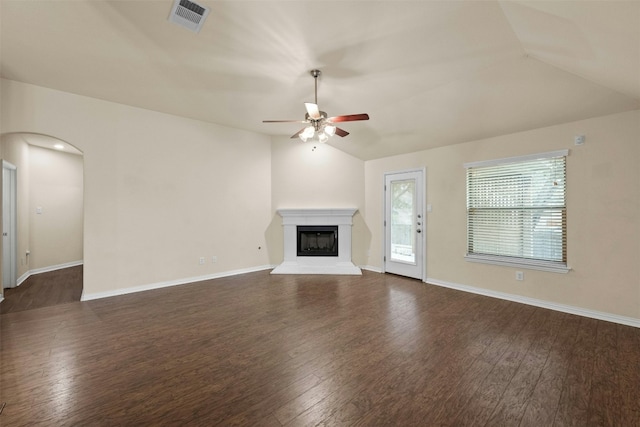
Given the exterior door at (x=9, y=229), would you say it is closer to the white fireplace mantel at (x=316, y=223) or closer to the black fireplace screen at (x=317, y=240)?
the white fireplace mantel at (x=316, y=223)

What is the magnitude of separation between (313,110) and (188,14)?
4.50 feet

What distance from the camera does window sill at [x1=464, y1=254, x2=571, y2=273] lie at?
338cm

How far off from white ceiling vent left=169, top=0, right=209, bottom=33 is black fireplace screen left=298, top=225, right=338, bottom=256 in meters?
3.98

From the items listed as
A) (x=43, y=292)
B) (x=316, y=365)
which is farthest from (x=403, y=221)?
(x=43, y=292)

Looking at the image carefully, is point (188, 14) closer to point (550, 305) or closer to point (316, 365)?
point (316, 365)

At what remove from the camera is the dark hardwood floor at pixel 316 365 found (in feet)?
5.46

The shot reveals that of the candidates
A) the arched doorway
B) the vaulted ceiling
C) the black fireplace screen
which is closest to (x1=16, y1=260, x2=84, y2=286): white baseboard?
the arched doorway

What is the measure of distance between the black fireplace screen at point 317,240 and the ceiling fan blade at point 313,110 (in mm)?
2976

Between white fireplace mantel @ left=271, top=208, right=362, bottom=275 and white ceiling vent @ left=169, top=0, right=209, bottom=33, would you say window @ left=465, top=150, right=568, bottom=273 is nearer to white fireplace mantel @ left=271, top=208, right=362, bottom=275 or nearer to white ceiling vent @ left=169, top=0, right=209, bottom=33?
white fireplace mantel @ left=271, top=208, right=362, bottom=275

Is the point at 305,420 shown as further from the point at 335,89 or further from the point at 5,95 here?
the point at 5,95

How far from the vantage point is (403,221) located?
5129 millimetres

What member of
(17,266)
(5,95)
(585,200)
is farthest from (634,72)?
(17,266)

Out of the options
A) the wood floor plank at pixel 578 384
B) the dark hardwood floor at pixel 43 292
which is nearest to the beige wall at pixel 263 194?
the dark hardwood floor at pixel 43 292

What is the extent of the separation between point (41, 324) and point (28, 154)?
4.12 metres
